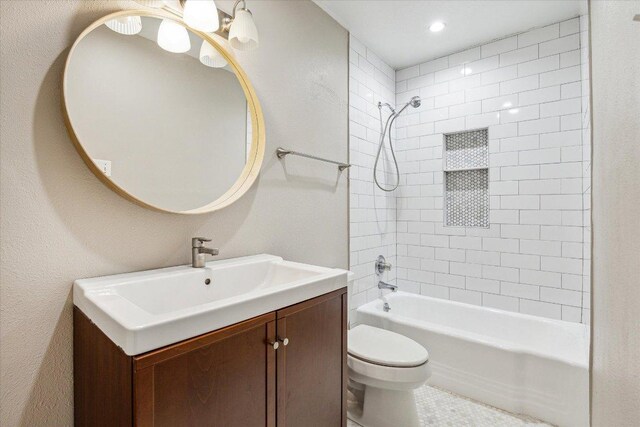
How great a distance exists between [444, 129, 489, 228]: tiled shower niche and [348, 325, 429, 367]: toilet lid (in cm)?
127

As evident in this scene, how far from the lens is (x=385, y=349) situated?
1.67 meters

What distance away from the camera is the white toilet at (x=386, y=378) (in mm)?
1518

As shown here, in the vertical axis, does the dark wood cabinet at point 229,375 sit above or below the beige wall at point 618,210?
below

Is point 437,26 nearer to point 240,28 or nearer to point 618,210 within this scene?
point 240,28

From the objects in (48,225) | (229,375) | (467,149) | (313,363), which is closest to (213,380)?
(229,375)

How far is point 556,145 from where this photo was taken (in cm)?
216

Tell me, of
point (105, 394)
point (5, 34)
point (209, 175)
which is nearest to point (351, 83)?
point (209, 175)

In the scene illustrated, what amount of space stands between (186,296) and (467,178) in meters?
2.34

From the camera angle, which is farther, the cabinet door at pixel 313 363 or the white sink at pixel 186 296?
the cabinet door at pixel 313 363

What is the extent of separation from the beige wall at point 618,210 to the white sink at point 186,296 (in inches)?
29.8

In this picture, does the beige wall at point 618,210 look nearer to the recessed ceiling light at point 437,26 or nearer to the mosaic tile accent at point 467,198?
the recessed ceiling light at point 437,26

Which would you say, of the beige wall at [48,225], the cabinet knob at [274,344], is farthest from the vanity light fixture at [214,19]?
the cabinet knob at [274,344]

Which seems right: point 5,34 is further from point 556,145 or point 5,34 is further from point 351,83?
point 556,145

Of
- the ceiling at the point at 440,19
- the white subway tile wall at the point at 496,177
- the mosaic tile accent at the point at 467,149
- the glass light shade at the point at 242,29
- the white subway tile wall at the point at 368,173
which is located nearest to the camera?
the glass light shade at the point at 242,29
